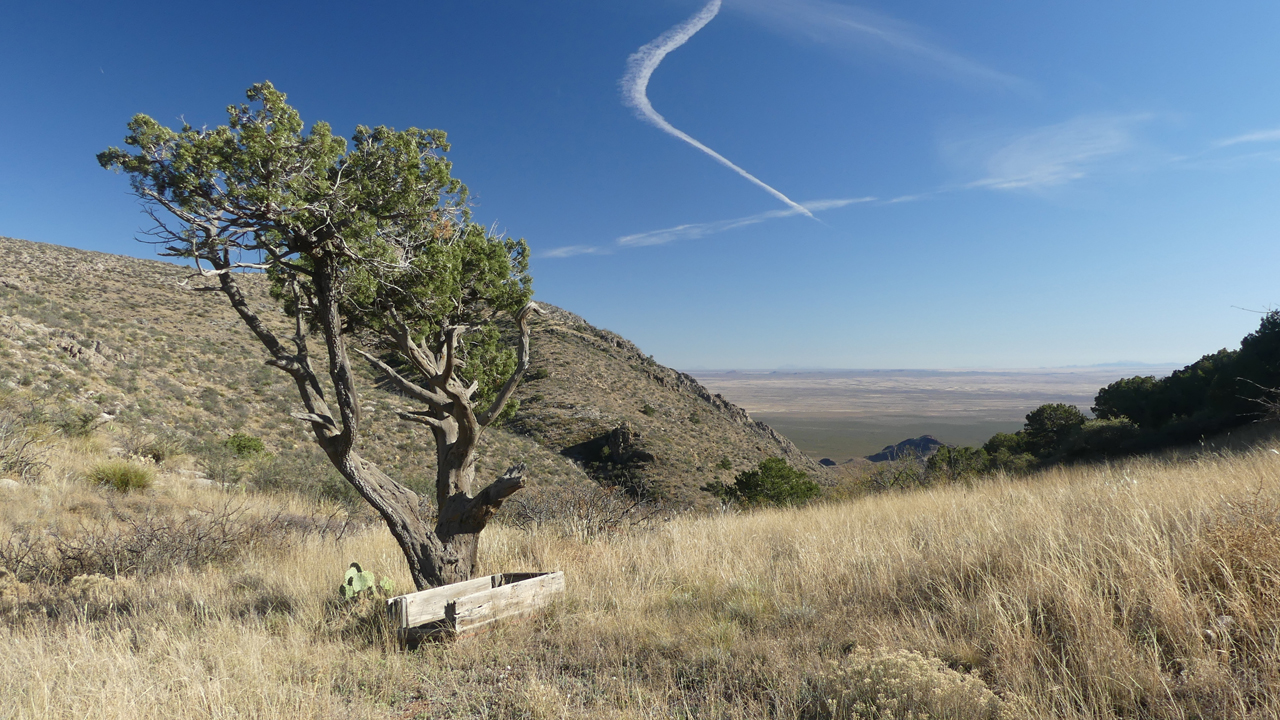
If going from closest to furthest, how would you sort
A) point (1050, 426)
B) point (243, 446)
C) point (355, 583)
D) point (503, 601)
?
point (503, 601)
point (355, 583)
point (243, 446)
point (1050, 426)

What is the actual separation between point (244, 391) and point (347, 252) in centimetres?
2645

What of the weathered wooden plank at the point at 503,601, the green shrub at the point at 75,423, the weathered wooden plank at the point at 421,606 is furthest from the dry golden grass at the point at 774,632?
the green shrub at the point at 75,423

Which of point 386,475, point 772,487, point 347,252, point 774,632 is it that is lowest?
point 772,487

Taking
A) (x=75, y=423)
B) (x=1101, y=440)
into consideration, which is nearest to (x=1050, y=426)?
(x=1101, y=440)

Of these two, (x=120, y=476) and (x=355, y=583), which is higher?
(x=120, y=476)

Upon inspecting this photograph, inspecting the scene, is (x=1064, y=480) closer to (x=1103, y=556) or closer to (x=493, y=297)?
(x=1103, y=556)

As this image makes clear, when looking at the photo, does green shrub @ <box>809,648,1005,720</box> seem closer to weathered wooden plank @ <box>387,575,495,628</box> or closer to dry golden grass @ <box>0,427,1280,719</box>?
dry golden grass @ <box>0,427,1280,719</box>

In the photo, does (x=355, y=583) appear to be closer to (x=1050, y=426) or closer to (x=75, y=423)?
(x=75, y=423)

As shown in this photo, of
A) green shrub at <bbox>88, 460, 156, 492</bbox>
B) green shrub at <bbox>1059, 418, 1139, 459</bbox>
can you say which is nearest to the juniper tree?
green shrub at <bbox>88, 460, 156, 492</bbox>

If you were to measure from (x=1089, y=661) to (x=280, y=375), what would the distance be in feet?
113

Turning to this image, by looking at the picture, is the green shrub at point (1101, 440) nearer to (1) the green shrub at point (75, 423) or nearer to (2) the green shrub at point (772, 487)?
(2) the green shrub at point (772, 487)

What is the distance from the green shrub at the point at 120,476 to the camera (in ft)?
35.5

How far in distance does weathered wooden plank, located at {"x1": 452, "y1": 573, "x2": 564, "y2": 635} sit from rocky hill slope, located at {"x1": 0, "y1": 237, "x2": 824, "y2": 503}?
17.1 feet

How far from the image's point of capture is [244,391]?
26078 mm
